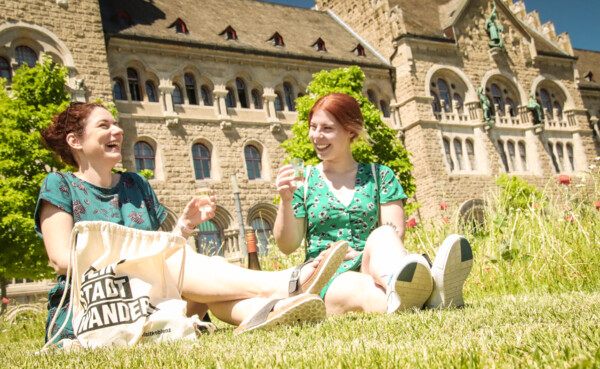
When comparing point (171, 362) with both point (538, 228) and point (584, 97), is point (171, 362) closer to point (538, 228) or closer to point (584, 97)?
point (538, 228)

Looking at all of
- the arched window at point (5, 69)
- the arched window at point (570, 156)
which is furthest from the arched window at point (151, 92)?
the arched window at point (570, 156)

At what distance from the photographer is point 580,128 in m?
28.7

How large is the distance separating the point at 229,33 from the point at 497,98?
13.2m

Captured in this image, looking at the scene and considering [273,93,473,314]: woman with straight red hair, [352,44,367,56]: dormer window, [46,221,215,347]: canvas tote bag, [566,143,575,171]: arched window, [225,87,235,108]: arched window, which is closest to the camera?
[46,221,215,347]: canvas tote bag

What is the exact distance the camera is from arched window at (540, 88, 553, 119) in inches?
1118

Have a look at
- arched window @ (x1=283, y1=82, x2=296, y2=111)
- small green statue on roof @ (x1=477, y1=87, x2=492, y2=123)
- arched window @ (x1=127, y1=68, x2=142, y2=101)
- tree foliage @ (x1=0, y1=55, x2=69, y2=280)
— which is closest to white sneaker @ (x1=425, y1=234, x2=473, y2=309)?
tree foliage @ (x1=0, y1=55, x2=69, y2=280)

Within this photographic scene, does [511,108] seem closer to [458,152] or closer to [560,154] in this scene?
[560,154]

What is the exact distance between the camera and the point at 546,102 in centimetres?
2866

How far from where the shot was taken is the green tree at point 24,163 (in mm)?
12453

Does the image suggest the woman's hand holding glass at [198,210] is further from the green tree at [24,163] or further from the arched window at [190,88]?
the arched window at [190,88]

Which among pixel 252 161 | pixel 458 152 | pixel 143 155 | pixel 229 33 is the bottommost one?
pixel 458 152

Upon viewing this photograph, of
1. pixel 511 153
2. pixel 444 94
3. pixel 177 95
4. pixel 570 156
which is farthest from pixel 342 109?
pixel 570 156

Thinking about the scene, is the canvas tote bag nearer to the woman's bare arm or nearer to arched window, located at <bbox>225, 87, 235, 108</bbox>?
the woman's bare arm

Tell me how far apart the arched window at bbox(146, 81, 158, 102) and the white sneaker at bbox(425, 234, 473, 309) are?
17204 mm
